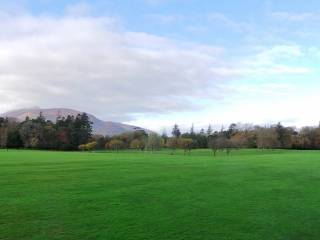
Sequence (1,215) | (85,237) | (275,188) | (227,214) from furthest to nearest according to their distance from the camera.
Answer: (275,188) < (227,214) < (1,215) < (85,237)

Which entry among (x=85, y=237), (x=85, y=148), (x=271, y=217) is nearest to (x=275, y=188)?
(x=271, y=217)

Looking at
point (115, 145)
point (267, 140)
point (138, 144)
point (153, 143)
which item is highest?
point (267, 140)

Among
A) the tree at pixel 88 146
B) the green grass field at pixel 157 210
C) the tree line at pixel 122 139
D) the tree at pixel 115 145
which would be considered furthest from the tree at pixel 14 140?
the green grass field at pixel 157 210

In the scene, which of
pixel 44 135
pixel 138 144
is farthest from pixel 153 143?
pixel 44 135

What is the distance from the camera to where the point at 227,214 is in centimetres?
1344

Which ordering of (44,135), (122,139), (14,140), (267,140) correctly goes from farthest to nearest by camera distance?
1. (122,139)
2. (14,140)
3. (44,135)
4. (267,140)

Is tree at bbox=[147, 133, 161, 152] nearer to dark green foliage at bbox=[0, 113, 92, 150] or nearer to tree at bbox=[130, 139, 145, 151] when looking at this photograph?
tree at bbox=[130, 139, 145, 151]

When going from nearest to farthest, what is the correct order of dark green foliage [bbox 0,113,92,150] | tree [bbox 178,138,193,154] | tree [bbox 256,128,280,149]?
tree [bbox 256,128,280,149] < tree [bbox 178,138,193,154] < dark green foliage [bbox 0,113,92,150]

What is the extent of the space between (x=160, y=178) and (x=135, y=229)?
11.6 meters

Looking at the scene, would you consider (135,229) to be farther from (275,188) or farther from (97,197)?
(275,188)

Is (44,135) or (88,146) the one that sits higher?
(44,135)

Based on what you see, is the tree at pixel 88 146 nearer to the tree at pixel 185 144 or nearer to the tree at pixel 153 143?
the tree at pixel 153 143

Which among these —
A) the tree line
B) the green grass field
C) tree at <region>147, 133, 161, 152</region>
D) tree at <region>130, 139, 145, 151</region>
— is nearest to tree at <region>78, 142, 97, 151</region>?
the tree line

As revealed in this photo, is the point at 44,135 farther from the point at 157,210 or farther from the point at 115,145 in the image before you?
the point at 157,210
